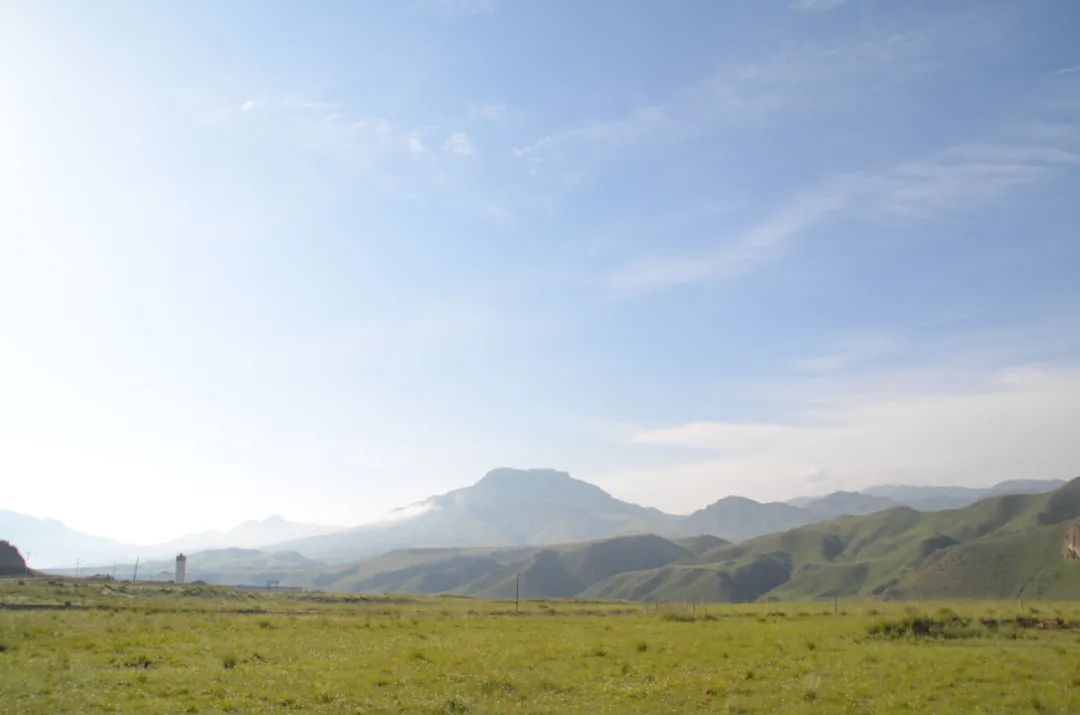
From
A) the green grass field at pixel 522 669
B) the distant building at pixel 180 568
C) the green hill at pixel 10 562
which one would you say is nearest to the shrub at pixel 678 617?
the green grass field at pixel 522 669

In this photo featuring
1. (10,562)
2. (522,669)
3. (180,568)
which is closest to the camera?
(522,669)

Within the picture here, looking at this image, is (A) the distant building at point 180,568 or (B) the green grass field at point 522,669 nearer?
(B) the green grass field at point 522,669

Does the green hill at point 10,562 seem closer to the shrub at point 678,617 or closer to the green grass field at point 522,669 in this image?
the green grass field at point 522,669

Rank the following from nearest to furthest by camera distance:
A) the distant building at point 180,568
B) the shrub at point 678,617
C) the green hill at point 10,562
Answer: the shrub at point 678,617 < the green hill at point 10,562 < the distant building at point 180,568

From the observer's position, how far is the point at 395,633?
4900 centimetres

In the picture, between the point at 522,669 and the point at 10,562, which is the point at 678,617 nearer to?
the point at 522,669

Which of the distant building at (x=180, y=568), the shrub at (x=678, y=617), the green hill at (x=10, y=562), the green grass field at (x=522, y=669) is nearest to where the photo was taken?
the green grass field at (x=522, y=669)

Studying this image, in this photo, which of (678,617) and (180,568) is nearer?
(678,617)

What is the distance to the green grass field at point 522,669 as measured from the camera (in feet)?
84.0

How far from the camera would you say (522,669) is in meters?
33.6

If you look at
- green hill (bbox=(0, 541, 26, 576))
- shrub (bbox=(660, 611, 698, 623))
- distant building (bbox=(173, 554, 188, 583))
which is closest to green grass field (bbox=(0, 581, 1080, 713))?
shrub (bbox=(660, 611, 698, 623))

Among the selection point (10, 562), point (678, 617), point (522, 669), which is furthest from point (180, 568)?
point (522, 669)

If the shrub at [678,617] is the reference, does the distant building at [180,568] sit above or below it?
above

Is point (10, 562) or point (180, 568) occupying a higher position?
point (10, 562)
